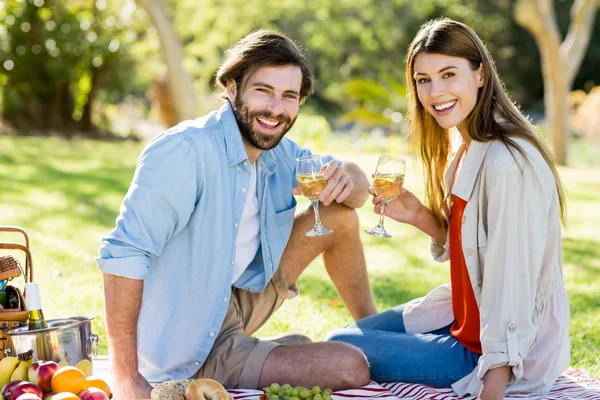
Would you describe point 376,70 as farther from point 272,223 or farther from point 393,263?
point 272,223

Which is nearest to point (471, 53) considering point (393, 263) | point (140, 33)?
point (393, 263)

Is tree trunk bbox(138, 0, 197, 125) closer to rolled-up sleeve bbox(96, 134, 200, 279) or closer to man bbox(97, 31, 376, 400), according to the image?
man bbox(97, 31, 376, 400)

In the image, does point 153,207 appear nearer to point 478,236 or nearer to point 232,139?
point 232,139

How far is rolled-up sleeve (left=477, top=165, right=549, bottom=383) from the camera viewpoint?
317cm

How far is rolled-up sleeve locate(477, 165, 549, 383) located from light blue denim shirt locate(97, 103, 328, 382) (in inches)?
45.1

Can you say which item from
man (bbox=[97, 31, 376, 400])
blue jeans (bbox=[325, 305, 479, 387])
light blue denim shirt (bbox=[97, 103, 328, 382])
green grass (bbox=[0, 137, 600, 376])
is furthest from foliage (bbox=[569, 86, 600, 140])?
light blue denim shirt (bbox=[97, 103, 328, 382])

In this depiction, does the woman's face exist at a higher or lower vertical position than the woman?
higher

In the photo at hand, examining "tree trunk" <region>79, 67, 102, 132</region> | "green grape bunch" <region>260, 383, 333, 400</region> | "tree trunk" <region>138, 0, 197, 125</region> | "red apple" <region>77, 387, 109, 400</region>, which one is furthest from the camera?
"tree trunk" <region>79, 67, 102, 132</region>

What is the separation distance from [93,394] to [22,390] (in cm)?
25

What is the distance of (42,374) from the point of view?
283 cm

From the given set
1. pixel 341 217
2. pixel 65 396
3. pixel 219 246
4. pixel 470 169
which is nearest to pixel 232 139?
pixel 219 246

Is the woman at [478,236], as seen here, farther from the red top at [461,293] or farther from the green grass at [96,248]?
the green grass at [96,248]

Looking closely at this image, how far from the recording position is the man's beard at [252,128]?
11.8 ft

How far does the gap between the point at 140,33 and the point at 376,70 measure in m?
13.6
